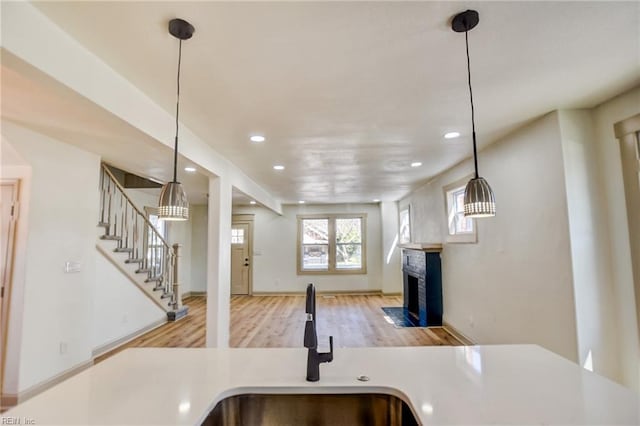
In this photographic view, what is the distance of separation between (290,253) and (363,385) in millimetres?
7359

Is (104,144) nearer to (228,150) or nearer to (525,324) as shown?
(228,150)

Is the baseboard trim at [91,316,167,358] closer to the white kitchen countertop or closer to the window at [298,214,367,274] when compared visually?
the white kitchen countertop

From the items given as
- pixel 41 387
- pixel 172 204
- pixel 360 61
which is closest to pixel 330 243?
pixel 41 387

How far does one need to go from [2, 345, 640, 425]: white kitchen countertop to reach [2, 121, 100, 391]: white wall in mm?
2008

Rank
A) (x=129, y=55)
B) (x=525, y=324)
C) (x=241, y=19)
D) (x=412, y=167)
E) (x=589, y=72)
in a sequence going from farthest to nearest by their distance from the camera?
(x=412, y=167) → (x=525, y=324) → (x=589, y=72) → (x=129, y=55) → (x=241, y=19)

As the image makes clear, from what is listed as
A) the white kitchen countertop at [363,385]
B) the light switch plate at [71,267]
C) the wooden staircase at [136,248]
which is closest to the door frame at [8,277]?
the light switch plate at [71,267]

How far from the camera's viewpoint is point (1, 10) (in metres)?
1.27

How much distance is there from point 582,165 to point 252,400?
114 inches

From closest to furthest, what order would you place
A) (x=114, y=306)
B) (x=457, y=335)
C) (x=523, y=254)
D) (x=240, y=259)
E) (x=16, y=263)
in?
(x=16, y=263)
(x=523, y=254)
(x=114, y=306)
(x=457, y=335)
(x=240, y=259)

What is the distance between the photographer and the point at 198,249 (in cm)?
820

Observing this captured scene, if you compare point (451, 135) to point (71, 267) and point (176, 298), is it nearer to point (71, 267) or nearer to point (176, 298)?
point (71, 267)

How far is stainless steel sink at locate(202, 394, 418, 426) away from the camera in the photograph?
128 centimetres

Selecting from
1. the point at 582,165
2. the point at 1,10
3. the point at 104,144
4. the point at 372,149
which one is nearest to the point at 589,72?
the point at 582,165

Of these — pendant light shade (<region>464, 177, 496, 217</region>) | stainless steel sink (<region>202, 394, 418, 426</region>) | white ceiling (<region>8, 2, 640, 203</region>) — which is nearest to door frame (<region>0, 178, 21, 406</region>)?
white ceiling (<region>8, 2, 640, 203</region>)
